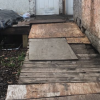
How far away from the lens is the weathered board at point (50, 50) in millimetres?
3792

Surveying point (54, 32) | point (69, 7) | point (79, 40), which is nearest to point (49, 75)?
point (79, 40)

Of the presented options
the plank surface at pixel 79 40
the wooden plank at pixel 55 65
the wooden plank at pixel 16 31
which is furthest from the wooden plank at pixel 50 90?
the wooden plank at pixel 16 31

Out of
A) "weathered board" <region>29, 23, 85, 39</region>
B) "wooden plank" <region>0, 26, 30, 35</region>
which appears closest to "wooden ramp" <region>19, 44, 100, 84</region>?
"weathered board" <region>29, 23, 85, 39</region>

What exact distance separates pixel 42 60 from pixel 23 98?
122 centimetres

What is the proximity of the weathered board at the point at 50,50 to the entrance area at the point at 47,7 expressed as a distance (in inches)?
190

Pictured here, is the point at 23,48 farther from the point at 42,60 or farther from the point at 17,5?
the point at 17,5

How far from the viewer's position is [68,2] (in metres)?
9.22

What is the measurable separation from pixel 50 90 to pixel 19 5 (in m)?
7.33

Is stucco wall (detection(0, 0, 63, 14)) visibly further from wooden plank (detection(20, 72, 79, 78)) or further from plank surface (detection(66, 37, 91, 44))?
wooden plank (detection(20, 72, 79, 78))

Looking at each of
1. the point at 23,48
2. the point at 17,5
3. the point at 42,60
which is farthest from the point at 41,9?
the point at 42,60

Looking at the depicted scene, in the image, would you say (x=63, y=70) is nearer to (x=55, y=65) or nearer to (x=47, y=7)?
(x=55, y=65)

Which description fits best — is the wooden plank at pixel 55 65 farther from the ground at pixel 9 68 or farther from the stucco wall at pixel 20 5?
the stucco wall at pixel 20 5

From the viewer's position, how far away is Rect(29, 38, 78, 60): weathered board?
12.4 feet

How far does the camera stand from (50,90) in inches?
107
